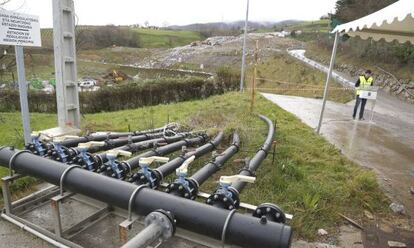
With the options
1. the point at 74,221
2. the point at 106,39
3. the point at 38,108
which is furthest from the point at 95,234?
the point at 106,39

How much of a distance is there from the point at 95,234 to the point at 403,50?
18932 mm

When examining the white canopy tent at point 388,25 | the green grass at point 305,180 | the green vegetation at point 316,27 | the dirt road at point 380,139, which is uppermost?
the green vegetation at point 316,27

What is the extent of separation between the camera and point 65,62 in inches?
272

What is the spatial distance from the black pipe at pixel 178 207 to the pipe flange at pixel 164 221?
12cm

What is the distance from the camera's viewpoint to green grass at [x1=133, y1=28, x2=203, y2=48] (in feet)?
265


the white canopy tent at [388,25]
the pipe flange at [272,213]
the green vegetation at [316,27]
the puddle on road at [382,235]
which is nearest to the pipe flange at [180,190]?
the pipe flange at [272,213]

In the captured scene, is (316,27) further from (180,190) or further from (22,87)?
(180,190)

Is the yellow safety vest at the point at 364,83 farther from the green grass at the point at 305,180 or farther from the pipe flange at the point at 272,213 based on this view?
the pipe flange at the point at 272,213

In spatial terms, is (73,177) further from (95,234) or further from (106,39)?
(106,39)

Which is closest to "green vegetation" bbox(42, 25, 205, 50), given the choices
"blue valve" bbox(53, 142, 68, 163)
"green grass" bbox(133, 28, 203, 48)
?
"green grass" bbox(133, 28, 203, 48)

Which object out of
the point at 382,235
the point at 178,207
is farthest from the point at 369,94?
the point at 178,207

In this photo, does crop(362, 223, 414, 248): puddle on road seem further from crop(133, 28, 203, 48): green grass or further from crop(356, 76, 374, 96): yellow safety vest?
crop(133, 28, 203, 48): green grass

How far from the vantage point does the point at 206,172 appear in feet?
10.8

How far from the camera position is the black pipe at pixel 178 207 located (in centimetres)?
200
